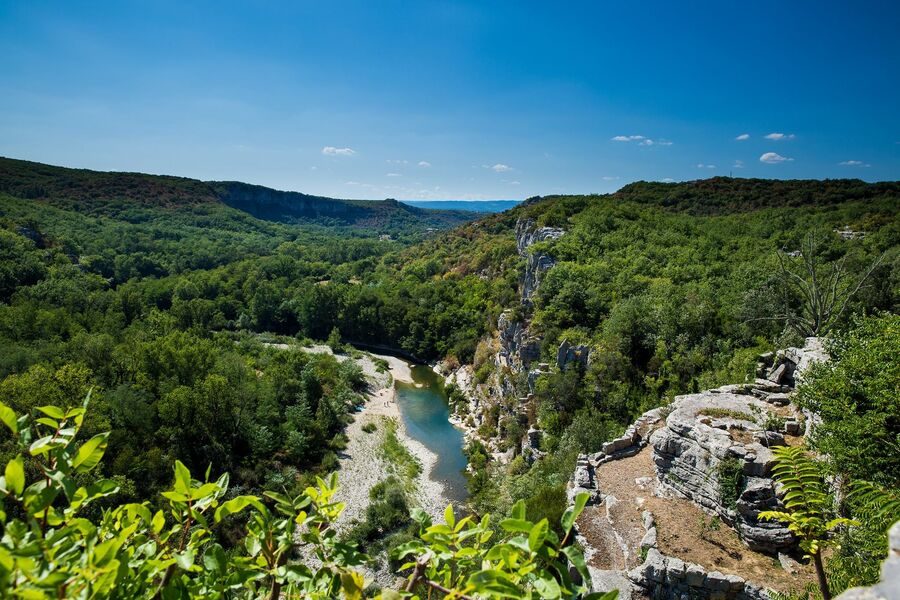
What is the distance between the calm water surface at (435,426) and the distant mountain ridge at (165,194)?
95800mm

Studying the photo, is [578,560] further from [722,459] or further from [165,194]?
[165,194]

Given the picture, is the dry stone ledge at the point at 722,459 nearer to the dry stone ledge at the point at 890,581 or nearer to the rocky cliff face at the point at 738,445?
the rocky cliff face at the point at 738,445

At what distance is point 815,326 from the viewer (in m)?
14.8

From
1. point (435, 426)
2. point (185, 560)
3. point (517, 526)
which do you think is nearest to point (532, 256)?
point (435, 426)

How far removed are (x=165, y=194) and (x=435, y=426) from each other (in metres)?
123

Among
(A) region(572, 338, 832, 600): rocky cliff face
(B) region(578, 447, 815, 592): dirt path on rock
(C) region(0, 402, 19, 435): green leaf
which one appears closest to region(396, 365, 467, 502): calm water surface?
(A) region(572, 338, 832, 600): rocky cliff face

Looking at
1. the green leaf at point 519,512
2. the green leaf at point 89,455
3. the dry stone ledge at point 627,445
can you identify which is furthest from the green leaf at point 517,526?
the dry stone ledge at point 627,445

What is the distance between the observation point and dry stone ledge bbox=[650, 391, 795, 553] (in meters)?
9.03

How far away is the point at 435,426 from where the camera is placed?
111ft

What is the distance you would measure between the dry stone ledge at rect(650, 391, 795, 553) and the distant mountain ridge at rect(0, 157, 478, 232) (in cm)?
12017

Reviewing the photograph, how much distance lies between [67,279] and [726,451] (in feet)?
209

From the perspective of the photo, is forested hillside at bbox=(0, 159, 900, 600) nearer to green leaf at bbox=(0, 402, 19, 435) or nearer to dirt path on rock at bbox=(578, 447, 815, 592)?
green leaf at bbox=(0, 402, 19, 435)

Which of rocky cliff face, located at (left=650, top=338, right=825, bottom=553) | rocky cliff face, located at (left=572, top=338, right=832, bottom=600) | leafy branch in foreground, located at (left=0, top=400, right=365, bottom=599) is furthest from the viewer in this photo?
rocky cliff face, located at (left=650, top=338, right=825, bottom=553)

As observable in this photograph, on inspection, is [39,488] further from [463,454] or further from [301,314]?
[301,314]
